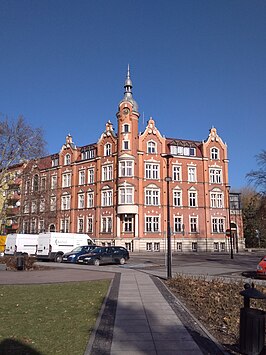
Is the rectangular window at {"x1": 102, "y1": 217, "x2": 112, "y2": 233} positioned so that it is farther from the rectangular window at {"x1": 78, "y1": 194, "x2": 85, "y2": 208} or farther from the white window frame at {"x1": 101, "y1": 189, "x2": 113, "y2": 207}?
the rectangular window at {"x1": 78, "y1": 194, "x2": 85, "y2": 208}

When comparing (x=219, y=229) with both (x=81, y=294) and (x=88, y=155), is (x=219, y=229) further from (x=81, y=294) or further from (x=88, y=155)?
(x=81, y=294)

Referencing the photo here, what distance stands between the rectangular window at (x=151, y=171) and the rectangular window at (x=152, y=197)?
2156mm

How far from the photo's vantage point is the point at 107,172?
51.8 m

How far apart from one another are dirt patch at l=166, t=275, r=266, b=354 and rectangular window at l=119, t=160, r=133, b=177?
34.3 metres

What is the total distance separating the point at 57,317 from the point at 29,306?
183cm

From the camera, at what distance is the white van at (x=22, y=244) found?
3406 cm

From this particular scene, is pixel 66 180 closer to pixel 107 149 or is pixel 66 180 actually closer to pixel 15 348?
pixel 107 149

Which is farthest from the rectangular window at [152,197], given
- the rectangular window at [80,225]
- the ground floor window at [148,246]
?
the rectangular window at [80,225]

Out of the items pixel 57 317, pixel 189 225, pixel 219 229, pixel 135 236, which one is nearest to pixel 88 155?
pixel 135 236

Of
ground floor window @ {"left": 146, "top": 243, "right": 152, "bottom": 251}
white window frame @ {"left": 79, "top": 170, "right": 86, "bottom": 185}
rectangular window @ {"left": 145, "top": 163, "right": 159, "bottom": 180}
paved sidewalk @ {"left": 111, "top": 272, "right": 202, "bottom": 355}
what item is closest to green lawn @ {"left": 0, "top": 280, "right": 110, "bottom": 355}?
paved sidewalk @ {"left": 111, "top": 272, "right": 202, "bottom": 355}

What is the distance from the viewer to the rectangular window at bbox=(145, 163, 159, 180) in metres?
50.7

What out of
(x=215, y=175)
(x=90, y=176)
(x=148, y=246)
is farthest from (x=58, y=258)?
(x=215, y=175)

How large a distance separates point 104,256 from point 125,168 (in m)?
22.0

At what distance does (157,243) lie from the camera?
4903cm
